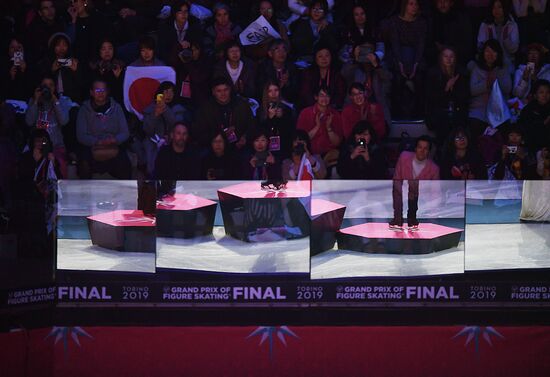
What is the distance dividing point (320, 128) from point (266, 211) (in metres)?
1.24

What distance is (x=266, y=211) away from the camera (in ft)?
22.2

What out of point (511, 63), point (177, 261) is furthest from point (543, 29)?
point (177, 261)

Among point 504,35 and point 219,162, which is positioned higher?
point 504,35

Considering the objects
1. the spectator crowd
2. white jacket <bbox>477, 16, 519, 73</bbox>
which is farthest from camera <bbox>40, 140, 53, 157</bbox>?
white jacket <bbox>477, 16, 519, 73</bbox>

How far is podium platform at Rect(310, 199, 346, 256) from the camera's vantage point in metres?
6.71

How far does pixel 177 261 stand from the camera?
22.2 ft

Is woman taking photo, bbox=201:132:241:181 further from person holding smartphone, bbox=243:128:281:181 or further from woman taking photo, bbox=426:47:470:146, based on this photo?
woman taking photo, bbox=426:47:470:146

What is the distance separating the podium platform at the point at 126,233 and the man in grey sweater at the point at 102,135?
778mm

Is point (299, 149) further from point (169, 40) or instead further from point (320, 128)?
point (169, 40)

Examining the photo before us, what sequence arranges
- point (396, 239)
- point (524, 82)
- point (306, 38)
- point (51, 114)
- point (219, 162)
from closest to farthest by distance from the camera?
point (396, 239)
point (219, 162)
point (51, 114)
point (524, 82)
point (306, 38)

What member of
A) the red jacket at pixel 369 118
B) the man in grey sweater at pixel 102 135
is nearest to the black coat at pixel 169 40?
the man in grey sweater at pixel 102 135

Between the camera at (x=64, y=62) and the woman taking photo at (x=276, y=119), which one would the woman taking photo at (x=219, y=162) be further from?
the camera at (x=64, y=62)

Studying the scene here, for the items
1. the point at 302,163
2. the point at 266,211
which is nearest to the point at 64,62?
the point at 302,163

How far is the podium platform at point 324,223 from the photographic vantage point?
6707mm
